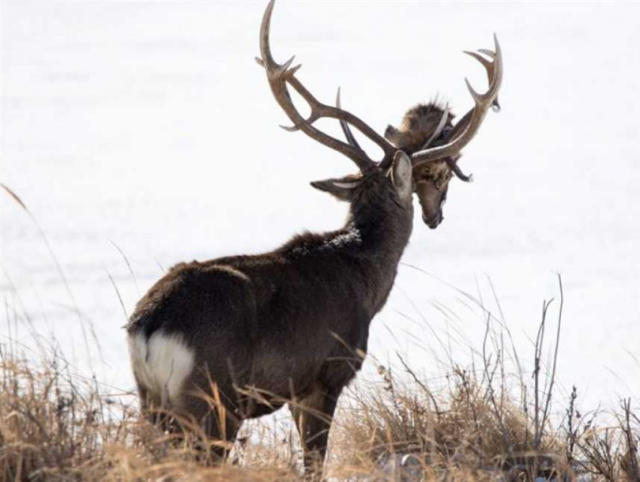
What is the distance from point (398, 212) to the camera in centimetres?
906

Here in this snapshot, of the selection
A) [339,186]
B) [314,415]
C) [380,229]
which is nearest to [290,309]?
[314,415]

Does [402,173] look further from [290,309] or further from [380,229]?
[290,309]

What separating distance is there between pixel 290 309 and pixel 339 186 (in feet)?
Result: 5.39

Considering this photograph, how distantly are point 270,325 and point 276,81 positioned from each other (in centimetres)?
285

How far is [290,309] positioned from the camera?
757 cm

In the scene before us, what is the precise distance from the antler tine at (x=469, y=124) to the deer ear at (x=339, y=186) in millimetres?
501

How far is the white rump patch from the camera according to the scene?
262 inches

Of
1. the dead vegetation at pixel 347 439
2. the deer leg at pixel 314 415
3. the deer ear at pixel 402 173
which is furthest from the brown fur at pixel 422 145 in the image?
the deer leg at pixel 314 415

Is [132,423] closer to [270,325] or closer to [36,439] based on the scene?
[36,439]

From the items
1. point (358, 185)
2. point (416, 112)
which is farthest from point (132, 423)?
point (416, 112)

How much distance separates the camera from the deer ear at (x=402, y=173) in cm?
889

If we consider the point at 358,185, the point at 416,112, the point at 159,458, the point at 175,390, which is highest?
the point at 416,112

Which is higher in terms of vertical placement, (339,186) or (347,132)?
(347,132)

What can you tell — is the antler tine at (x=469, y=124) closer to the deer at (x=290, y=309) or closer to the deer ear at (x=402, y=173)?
the deer at (x=290, y=309)
